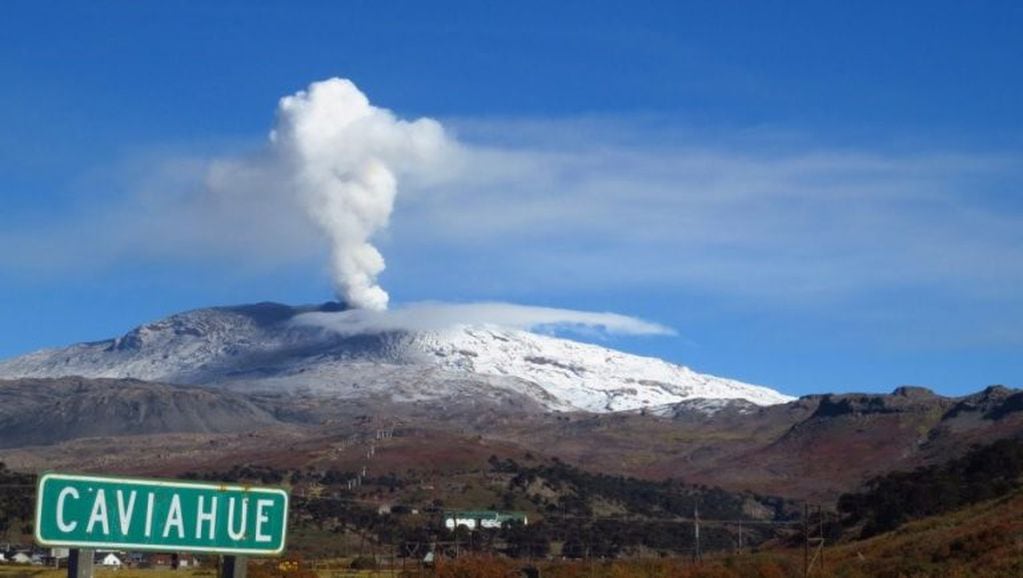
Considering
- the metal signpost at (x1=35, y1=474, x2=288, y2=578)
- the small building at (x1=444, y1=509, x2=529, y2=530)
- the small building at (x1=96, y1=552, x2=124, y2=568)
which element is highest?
the small building at (x1=444, y1=509, x2=529, y2=530)

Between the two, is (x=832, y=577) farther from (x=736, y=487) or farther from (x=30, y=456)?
(x=30, y=456)

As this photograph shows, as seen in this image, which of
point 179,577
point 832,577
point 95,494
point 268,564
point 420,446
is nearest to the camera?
point 95,494

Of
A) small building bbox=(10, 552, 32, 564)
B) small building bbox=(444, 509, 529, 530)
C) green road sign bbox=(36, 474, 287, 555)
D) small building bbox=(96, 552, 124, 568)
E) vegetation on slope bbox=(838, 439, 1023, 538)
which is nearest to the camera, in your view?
green road sign bbox=(36, 474, 287, 555)

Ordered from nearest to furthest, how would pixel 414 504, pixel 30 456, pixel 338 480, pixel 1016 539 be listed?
pixel 1016 539 < pixel 414 504 < pixel 338 480 < pixel 30 456

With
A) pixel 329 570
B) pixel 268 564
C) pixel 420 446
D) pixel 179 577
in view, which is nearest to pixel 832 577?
pixel 268 564

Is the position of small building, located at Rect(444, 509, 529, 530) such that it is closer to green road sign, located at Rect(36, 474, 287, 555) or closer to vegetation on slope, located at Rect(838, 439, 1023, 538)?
vegetation on slope, located at Rect(838, 439, 1023, 538)

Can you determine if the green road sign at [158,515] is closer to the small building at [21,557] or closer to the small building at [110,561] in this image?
the small building at [110,561]

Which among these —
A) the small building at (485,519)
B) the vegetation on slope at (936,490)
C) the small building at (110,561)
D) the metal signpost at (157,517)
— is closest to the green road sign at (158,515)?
the metal signpost at (157,517)

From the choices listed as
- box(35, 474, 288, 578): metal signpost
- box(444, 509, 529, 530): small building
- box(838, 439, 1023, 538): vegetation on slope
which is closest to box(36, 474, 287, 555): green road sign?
box(35, 474, 288, 578): metal signpost

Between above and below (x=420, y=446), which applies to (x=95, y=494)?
below
